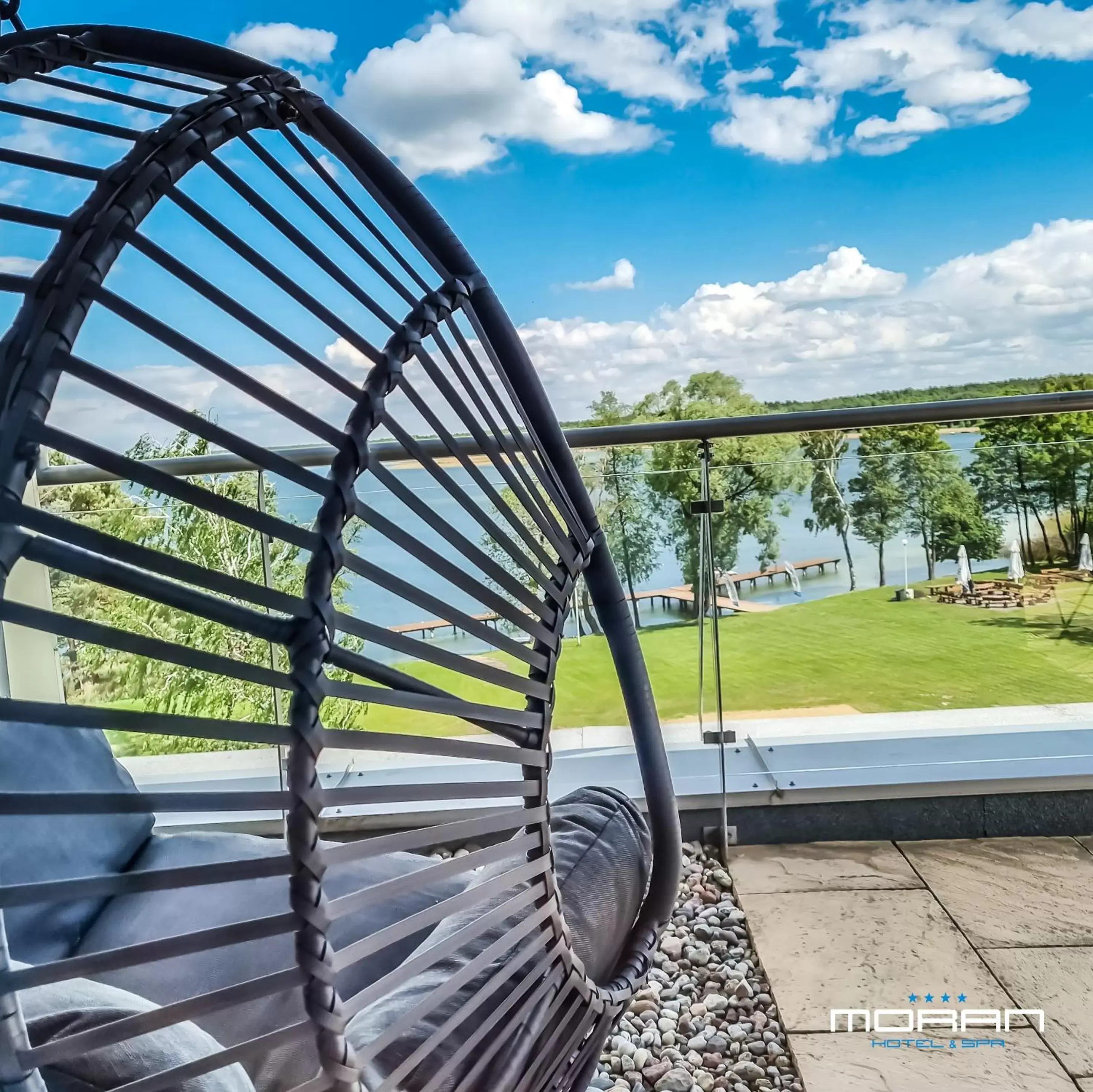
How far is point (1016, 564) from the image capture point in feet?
9.08

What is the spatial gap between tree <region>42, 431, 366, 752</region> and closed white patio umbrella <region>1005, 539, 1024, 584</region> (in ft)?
6.92

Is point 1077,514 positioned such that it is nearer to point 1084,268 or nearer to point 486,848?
point 486,848

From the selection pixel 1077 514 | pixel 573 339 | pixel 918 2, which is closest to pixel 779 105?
pixel 918 2

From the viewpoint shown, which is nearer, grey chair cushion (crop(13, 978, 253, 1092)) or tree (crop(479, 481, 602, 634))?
grey chair cushion (crop(13, 978, 253, 1092))

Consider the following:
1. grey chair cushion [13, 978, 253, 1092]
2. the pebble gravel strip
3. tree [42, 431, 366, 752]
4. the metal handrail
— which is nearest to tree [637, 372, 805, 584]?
the metal handrail

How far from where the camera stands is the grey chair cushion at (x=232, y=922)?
3.12 feet

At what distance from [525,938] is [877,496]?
232 cm

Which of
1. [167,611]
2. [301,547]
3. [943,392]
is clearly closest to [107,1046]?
[301,547]

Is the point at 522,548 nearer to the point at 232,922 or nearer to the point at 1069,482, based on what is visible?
the point at 232,922

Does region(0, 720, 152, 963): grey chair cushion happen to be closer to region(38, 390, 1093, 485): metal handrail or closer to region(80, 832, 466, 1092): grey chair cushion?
region(80, 832, 466, 1092): grey chair cushion

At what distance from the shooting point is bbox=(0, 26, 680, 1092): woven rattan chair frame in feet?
1.34

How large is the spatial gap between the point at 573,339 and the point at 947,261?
8.73m

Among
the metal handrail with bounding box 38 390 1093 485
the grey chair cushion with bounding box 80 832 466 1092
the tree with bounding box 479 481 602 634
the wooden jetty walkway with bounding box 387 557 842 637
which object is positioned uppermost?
the metal handrail with bounding box 38 390 1093 485

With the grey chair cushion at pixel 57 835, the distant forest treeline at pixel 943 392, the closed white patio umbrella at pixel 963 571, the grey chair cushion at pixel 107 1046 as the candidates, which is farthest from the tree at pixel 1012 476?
the distant forest treeline at pixel 943 392
